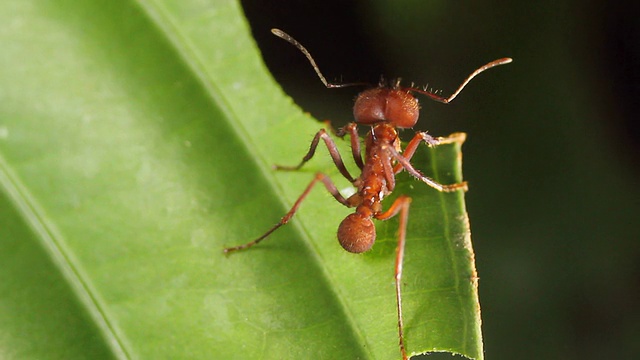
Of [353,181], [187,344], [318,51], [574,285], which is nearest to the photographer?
[187,344]

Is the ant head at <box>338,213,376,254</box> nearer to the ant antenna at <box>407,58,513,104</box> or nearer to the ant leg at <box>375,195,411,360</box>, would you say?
the ant leg at <box>375,195,411,360</box>

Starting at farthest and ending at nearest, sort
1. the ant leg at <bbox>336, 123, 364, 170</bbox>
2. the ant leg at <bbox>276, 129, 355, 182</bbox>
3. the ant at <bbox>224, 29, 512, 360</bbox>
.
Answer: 1. the ant leg at <bbox>336, 123, 364, 170</bbox>
2. the ant leg at <bbox>276, 129, 355, 182</bbox>
3. the ant at <bbox>224, 29, 512, 360</bbox>

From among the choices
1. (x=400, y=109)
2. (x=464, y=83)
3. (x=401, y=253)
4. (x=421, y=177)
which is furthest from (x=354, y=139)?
(x=401, y=253)

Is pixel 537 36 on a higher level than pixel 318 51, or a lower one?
higher

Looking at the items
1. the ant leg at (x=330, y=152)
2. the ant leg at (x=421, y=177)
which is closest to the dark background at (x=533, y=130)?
the ant leg at (x=330, y=152)

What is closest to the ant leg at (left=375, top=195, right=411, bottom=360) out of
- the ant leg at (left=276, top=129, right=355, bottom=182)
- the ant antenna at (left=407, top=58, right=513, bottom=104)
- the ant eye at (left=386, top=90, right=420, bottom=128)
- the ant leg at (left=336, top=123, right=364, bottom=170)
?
the ant leg at (left=276, top=129, right=355, bottom=182)

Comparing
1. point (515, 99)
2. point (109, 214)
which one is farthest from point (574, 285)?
Result: point (109, 214)

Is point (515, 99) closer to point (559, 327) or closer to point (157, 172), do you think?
point (559, 327)
